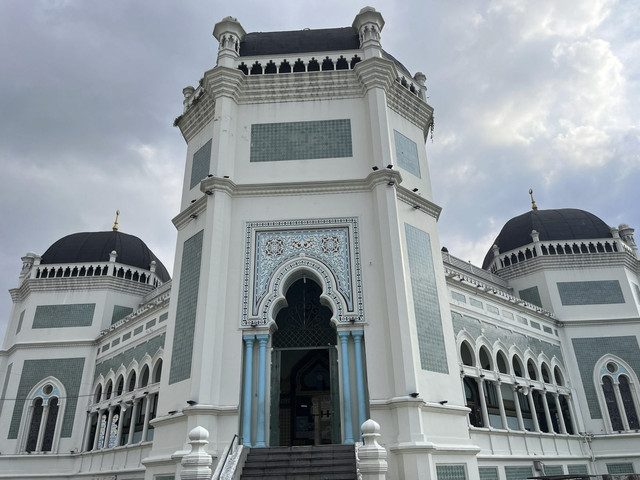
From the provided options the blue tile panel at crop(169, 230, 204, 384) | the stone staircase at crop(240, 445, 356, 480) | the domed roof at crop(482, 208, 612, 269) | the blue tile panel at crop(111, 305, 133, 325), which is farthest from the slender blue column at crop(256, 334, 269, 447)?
the domed roof at crop(482, 208, 612, 269)

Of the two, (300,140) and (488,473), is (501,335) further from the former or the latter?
(300,140)

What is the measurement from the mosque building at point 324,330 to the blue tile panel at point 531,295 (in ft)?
0.35

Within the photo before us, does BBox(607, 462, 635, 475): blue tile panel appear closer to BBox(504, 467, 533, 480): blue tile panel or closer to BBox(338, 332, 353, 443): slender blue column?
BBox(504, 467, 533, 480): blue tile panel

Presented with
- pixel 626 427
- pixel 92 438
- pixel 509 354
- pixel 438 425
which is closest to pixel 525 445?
pixel 509 354

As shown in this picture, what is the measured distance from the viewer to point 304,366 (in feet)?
50.3

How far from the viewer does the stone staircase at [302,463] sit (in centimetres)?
957

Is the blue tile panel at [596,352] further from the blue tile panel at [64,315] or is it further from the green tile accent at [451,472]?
the blue tile panel at [64,315]

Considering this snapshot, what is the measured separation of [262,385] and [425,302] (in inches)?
172

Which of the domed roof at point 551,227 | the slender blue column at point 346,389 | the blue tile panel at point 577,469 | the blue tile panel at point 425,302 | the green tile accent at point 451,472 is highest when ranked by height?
the domed roof at point 551,227

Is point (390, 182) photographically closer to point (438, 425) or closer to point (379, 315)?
point (379, 315)

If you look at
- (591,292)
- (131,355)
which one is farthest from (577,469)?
(131,355)

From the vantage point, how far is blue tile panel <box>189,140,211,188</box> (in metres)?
14.3

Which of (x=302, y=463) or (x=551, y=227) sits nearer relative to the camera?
(x=302, y=463)

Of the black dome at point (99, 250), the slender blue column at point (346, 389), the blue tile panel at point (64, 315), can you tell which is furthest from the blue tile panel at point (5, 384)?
the slender blue column at point (346, 389)
